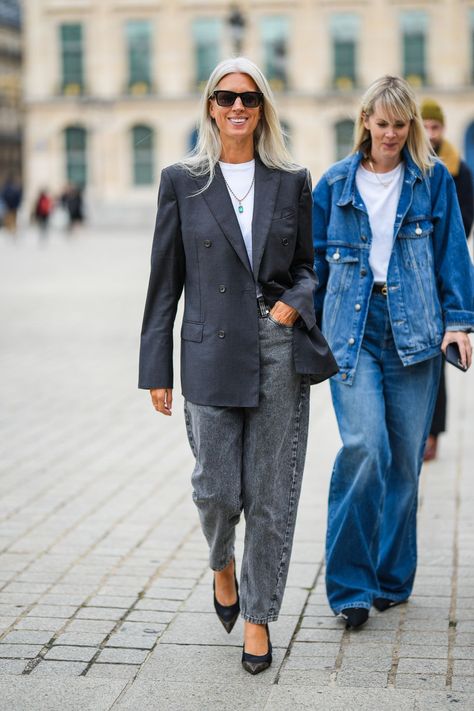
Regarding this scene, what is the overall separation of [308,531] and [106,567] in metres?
1.06

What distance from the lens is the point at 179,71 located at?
5491 cm

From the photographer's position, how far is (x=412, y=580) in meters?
4.93

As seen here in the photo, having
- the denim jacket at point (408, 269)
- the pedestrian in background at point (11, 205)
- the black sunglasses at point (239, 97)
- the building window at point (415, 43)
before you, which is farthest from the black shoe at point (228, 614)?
the building window at point (415, 43)

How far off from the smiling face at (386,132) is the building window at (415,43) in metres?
50.2

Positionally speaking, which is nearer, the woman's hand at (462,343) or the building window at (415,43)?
the woman's hand at (462,343)

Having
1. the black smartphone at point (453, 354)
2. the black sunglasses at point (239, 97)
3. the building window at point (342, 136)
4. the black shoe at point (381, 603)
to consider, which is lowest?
the black shoe at point (381, 603)

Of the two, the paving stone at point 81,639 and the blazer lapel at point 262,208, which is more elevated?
the blazer lapel at point 262,208

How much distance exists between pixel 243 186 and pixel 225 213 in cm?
14

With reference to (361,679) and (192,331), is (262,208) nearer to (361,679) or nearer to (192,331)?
(192,331)

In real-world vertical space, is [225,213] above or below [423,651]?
above

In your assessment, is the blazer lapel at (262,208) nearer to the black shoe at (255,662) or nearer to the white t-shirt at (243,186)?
the white t-shirt at (243,186)

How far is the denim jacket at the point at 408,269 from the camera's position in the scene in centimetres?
461

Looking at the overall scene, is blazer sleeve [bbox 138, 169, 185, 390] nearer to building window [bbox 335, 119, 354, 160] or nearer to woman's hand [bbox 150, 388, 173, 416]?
woman's hand [bbox 150, 388, 173, 416]

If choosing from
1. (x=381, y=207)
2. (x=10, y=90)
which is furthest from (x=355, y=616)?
(x=10, y=90)
